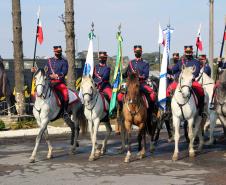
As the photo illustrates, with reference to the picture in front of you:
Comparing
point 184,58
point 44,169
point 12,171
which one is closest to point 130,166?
point 44,169

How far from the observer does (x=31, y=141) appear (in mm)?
16766

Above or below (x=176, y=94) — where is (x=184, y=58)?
above

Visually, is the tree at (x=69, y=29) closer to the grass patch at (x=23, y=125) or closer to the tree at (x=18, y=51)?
the tree at (x=18, y=51)

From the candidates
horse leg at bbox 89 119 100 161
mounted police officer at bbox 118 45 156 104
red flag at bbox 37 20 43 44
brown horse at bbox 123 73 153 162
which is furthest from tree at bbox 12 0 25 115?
brown horse at bbox 123 73 153 162

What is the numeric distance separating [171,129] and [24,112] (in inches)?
280

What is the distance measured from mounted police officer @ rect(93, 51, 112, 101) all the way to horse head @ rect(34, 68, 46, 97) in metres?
1.97

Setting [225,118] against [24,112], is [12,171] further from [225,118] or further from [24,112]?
[24,112]

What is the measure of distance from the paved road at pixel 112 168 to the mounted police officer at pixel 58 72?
169 centimetres

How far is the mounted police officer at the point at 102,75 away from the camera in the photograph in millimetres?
13844

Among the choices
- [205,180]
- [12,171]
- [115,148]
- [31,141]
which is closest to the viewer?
[205,180]

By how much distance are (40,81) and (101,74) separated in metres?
2.18

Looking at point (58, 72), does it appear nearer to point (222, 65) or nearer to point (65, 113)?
point (65, 113)

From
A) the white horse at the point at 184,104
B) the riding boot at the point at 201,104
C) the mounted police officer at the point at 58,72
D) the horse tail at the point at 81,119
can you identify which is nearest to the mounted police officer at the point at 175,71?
the riding boot at the point at 201,104

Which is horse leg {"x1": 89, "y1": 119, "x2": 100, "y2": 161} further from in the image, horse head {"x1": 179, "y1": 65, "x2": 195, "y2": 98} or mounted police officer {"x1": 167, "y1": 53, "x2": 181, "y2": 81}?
mounted police officer {"x1": 167, "y1": 53, "x2": 181, "y2": 81}
